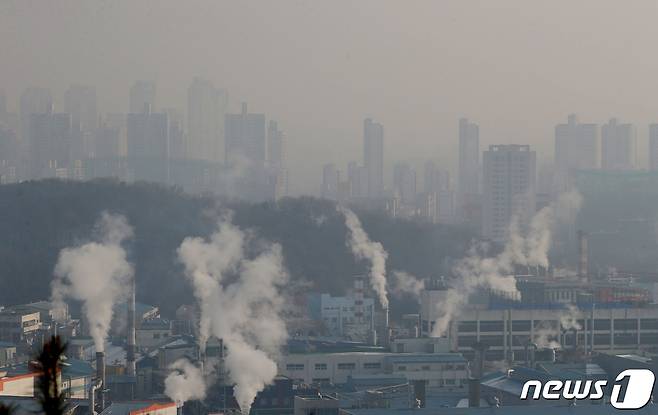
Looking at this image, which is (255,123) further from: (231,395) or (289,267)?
(231,395)

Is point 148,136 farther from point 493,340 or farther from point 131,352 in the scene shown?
point 131,352

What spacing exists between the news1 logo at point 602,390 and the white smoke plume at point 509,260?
13.5 ft

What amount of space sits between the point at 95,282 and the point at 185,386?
168 inches

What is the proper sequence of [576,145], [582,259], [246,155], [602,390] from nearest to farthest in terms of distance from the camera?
[602,390], [582,259], [576,145], [246,155]

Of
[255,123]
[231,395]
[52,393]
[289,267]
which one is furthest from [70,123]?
[52,393]

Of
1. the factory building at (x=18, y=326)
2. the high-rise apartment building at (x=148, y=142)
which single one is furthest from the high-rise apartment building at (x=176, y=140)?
the factory building at (x=18, y=326)

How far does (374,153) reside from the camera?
1451 inches

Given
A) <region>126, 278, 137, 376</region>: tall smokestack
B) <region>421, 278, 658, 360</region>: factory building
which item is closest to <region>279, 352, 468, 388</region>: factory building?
<region>126, 278, 137, 376</region>: tall smokestack

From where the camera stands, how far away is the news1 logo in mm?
9492

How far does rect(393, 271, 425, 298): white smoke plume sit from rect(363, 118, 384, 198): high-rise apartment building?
567 inches

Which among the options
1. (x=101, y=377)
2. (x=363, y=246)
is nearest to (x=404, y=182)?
(x=363, y=246)

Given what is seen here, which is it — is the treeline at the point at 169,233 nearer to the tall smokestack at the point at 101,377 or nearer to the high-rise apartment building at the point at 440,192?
the high-rise apartment building at the point at 440,192

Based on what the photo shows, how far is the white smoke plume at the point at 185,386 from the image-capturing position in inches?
412

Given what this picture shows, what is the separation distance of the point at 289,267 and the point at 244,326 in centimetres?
833
